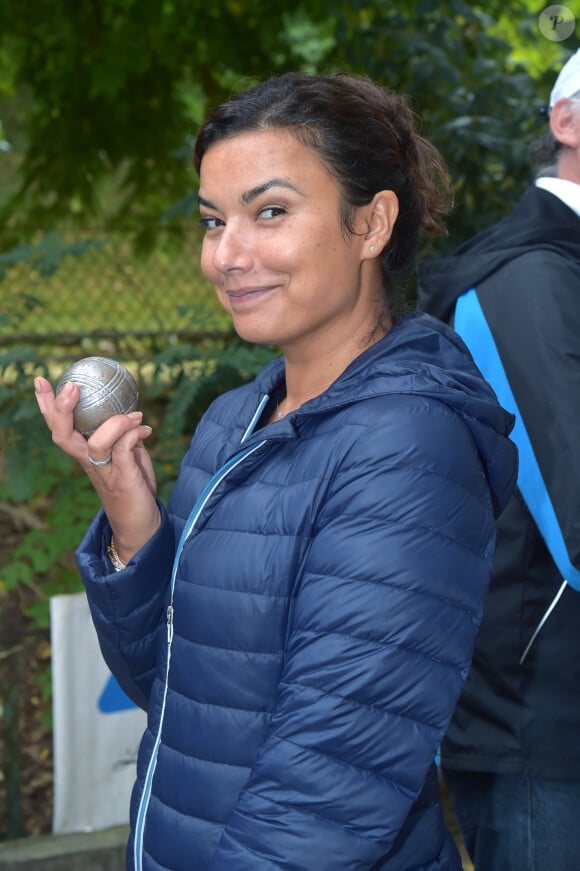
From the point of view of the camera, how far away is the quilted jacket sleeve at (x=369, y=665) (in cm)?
146

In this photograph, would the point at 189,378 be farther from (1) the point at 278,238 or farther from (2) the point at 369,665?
(2) the point at 369,665

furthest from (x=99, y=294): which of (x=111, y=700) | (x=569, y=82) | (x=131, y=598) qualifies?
(x=131, y=598)

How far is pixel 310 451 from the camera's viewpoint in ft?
5.45

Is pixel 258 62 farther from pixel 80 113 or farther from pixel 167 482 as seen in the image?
pixel 167 482

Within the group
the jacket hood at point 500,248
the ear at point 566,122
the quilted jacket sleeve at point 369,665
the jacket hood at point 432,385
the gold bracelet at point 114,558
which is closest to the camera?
the quilted jacket sleeve at point 369,665

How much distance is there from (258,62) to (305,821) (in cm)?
528

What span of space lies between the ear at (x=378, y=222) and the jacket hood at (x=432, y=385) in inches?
5.3

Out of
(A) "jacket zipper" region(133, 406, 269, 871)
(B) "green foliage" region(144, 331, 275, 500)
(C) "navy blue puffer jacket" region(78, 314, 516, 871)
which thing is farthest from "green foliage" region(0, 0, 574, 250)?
(C) "navy blue puffer jacket" region(78, 314, 516, 871)

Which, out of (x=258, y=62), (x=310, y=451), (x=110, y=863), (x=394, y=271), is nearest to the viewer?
(x=310, y=451)

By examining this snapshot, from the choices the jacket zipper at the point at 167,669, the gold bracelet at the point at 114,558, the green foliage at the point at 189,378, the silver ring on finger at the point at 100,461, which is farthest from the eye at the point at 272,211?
the green foliage at the point at 189,378

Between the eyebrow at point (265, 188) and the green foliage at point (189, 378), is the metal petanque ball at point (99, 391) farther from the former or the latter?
the green foliage at point (189, 378)

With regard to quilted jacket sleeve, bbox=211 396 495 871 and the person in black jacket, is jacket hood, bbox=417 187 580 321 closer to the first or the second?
the person in black jacket

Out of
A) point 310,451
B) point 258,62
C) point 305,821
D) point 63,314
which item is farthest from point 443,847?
point 258,62

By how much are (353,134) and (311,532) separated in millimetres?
662
